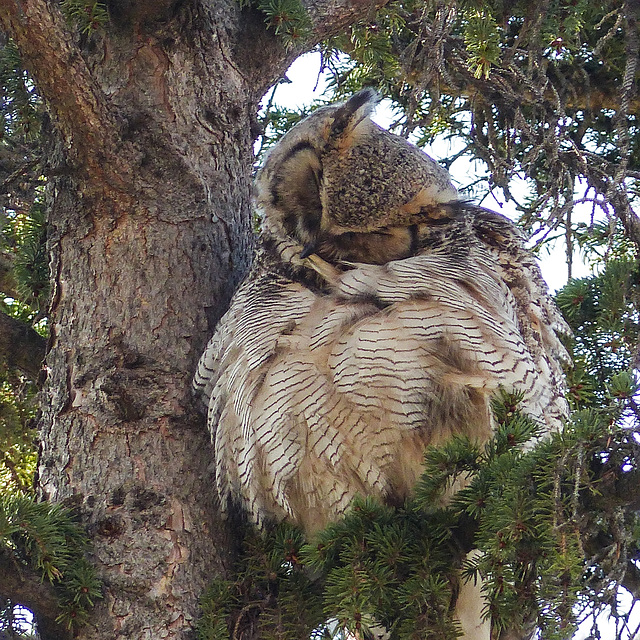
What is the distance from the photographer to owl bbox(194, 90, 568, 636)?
69.2 inches

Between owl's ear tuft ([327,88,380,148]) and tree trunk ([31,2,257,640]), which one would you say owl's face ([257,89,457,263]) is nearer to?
owl's ear tuft ([327,88,380,148])

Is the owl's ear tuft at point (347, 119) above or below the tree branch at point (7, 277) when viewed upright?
above

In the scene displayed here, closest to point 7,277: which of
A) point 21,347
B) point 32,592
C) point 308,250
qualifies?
point 21,347

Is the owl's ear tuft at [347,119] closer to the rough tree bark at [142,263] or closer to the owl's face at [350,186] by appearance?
the owl's face at [350,186]

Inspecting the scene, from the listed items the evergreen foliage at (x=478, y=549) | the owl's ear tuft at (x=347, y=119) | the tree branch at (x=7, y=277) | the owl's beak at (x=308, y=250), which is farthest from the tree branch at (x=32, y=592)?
the tree branch at (x=7, y=277)

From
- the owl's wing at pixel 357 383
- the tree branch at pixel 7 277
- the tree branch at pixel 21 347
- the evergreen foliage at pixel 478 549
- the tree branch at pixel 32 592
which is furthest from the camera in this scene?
the tree branch at pixel 7 277

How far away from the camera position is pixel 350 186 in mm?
2002

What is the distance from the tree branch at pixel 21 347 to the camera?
7.30ft

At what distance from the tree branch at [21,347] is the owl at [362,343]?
558 mm

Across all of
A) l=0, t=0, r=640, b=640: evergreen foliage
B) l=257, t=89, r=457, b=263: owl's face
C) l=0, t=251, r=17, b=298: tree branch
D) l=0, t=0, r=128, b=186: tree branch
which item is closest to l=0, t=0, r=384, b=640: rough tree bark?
l=0, t=0, r=128, b=186: tree branch

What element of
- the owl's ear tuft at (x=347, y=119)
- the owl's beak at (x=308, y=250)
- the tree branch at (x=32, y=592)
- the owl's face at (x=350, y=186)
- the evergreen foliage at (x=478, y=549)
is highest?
the owl's ear tuft at (x=347, y=119)

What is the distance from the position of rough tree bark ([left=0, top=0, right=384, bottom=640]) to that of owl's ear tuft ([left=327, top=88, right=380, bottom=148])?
382mm

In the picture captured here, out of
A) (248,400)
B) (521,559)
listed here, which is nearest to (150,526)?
(248,400)

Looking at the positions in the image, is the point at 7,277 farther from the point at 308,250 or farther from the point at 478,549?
the point at 478,549
